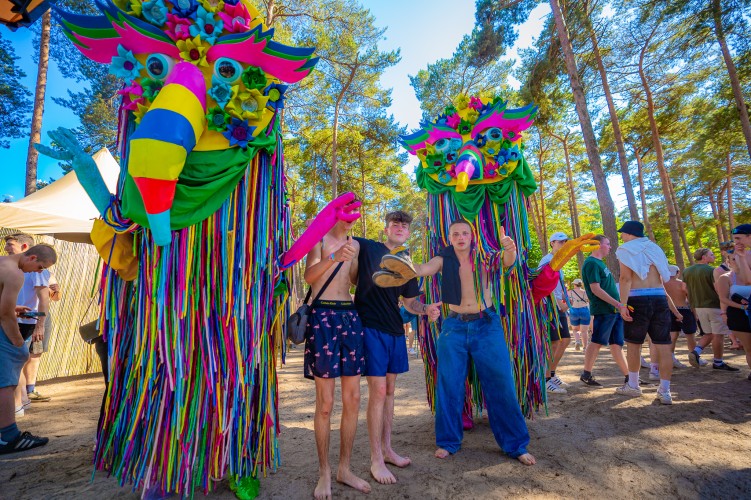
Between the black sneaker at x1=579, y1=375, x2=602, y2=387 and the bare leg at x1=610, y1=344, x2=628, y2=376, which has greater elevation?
the bare leg at x1=610, y1=344, x2=628, y2=376

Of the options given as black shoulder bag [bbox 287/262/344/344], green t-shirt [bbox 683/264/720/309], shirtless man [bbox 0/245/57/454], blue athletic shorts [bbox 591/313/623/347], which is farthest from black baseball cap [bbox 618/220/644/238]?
shirtless man [bbox 0/245/57/454]

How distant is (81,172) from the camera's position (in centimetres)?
188

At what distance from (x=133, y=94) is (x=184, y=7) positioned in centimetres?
54

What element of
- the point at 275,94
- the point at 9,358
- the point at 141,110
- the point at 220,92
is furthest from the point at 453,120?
the point at 9,358

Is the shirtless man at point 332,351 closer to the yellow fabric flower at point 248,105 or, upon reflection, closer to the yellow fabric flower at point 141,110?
the yellow fabric flower at point 248,105

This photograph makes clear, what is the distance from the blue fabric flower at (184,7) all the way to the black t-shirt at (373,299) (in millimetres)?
1607

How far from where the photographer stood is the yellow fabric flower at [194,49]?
201 cm

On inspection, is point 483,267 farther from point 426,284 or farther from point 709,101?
point 709,101

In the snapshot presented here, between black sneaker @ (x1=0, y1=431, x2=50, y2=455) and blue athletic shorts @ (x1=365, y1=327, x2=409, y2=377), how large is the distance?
291 centimetres

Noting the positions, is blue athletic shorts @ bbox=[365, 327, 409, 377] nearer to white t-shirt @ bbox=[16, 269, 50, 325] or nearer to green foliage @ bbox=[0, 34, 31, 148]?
white t-shirt @ bbox=[16, 269, 50, 325]

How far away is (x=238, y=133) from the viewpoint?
201 cm

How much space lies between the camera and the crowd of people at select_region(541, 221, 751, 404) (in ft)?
12.6

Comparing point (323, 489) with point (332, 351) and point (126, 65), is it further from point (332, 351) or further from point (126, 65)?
point (126, 65)

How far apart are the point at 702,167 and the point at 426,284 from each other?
57.0 feet
